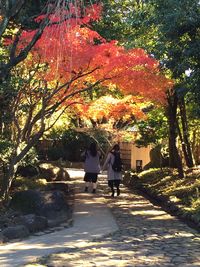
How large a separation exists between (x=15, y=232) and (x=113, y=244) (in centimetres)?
192

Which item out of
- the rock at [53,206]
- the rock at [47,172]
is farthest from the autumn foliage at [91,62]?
the rock at [47,172]

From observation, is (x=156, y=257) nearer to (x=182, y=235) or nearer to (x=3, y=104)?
(x=182, y=235)

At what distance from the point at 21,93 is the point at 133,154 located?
17230 mm

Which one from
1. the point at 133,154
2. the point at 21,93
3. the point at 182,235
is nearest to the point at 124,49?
the point at 21,93

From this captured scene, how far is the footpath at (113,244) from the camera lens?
7.00 m

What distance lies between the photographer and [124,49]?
41.5 ft

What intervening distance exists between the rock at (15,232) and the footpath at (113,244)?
26 centimetres

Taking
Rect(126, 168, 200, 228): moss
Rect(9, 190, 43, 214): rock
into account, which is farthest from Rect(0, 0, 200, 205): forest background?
Rect(126, 168, 200, 228): moss

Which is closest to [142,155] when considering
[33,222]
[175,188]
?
[175,188]

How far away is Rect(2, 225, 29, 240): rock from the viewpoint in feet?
27.5

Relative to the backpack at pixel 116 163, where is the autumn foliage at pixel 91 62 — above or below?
above

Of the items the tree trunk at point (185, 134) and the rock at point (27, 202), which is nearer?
the rock at point (27, 202)

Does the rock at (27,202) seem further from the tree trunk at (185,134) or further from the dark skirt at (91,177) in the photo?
the tree trunk at (185,134)

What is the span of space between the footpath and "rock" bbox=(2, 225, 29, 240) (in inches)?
10.4
